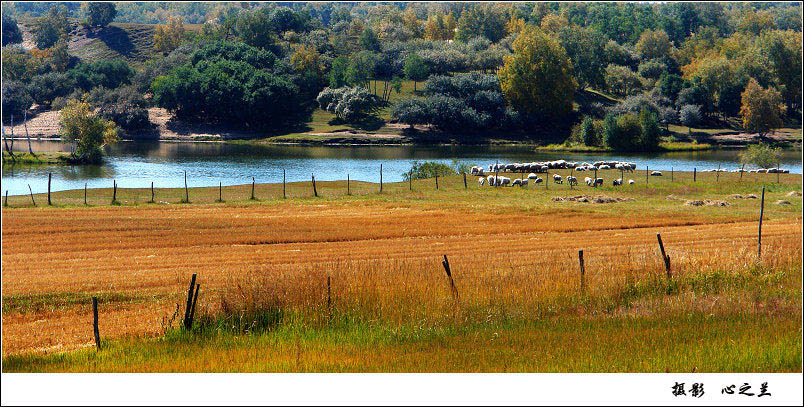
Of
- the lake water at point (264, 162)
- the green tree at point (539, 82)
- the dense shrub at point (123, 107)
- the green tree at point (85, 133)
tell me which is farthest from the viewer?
the green tree at point (539, 82)

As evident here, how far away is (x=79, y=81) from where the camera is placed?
6575 inches

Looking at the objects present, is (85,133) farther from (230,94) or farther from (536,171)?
(230,94)

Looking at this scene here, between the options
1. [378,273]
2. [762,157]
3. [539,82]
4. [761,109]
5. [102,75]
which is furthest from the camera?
[102,75]

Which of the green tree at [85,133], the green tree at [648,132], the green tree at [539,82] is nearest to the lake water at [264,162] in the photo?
the green tree at [85,133]

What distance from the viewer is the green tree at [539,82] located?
153375mm

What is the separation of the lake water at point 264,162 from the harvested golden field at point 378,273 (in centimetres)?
A: 2896

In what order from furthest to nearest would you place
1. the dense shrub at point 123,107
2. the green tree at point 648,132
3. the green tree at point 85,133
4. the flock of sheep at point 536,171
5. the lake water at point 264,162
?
the dense shrub at point 123,107 → the green tree at point 648,132 → the green tree at point 85,133 → the lake water at point 264,162 → the flock of sheep at point 536,171

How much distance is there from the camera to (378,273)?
21.8 metres

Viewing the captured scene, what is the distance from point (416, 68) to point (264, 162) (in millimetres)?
74930

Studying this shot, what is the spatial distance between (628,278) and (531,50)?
5580 inches

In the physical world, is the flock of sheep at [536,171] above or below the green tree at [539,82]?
below

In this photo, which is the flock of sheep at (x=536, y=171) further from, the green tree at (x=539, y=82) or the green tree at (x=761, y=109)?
the green tree at (x=761, y=109)

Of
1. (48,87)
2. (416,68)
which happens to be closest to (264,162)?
(416,68)

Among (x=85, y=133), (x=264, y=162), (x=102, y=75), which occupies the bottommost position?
(x=264, y=162)
